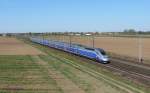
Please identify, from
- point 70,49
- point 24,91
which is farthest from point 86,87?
point 70,49

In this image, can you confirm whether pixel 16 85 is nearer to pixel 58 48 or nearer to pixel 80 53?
pixel 80 53

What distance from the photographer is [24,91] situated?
71.5 feet

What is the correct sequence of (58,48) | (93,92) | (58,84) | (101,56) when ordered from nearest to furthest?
(93,92)
(58,84)
(101,56)
(58,48)

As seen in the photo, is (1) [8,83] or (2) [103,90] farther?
(1) [8,83]

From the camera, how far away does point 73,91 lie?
22000 millimetres

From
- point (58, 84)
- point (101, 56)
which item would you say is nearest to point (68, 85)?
point (58, 84)

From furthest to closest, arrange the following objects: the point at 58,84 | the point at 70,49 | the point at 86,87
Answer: the point at 70,49
the point at 58,84
the point at 86,87

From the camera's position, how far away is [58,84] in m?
25.5

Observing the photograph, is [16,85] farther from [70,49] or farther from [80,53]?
[70,49]

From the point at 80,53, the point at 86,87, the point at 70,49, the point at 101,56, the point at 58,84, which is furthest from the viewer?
the point at 70,49

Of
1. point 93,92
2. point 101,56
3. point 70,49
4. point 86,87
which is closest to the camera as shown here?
point 93,92

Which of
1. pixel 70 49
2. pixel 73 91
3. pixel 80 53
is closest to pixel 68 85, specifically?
pixel 73 91

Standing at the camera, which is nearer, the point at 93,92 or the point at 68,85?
the point at 93,92

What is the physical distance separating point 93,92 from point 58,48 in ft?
247
